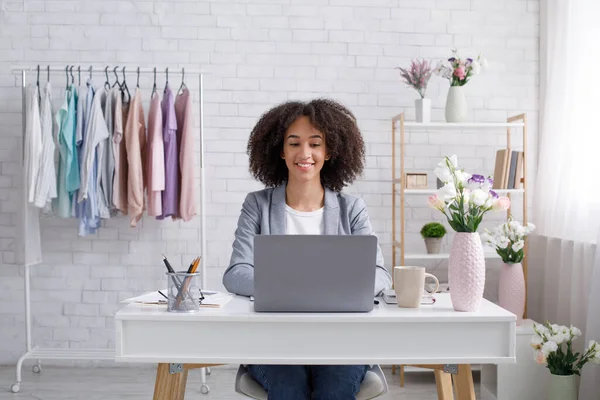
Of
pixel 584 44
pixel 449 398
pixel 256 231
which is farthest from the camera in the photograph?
pixel 584 44

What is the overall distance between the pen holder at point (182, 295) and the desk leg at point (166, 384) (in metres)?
0.22

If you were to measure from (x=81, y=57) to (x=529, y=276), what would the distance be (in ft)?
9.66

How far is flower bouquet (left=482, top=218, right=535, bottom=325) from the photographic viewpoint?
3.46 m

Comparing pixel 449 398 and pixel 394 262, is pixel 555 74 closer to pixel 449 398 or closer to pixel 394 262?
pixel 394 262

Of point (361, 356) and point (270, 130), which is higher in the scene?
point (270, 130)

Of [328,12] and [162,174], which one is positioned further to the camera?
[328,12]

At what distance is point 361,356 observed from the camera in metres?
1.64

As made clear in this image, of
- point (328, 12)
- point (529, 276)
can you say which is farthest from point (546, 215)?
point (328, 12)

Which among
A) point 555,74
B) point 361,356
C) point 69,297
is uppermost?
point 555,74

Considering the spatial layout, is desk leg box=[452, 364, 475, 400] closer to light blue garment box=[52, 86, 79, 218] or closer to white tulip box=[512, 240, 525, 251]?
white tulip box=[512, 240, 525, 251]

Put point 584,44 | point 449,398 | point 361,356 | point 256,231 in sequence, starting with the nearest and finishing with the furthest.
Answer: point 361,356 → point 449,398 → point 256,231 → point 584,44

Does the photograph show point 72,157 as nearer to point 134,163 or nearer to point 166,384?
point 134,163

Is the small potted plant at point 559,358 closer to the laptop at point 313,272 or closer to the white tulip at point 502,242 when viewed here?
the white tulip at point 502,242

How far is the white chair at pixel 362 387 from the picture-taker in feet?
6.61
